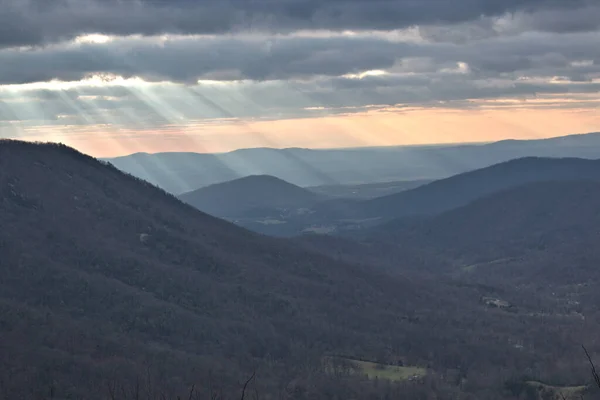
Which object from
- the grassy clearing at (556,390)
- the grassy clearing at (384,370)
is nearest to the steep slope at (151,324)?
the grassy clearing at (384,370)

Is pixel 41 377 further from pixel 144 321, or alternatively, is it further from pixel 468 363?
pixel 468 363

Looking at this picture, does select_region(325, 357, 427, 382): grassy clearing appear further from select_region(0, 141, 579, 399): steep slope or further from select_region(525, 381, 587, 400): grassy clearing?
select_region(525, 381, 587, 400): grassy clearing

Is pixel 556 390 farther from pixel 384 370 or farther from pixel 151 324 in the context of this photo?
pixel 151 324

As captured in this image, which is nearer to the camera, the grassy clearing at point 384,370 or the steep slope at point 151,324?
the steep slope at point 151,324

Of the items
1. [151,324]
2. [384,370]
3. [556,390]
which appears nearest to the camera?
[556,390]

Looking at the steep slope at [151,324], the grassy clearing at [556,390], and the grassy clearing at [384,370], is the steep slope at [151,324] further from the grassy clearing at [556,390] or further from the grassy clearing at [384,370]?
the grassy clearing at [556,390]

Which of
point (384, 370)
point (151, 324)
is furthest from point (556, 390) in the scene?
point (151, 324)
